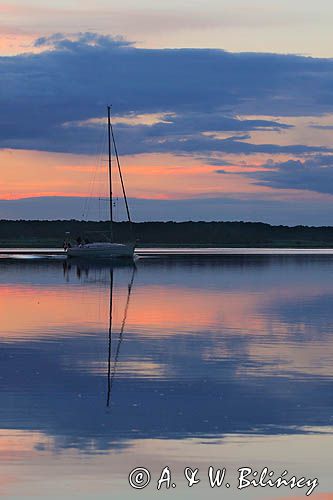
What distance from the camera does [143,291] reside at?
47969 mm

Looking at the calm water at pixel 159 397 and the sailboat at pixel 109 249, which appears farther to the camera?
the sailboat at pixel 109 249

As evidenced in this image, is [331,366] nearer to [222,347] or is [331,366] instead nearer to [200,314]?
[222,347]

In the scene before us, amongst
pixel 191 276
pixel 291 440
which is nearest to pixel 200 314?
pixel 291 440

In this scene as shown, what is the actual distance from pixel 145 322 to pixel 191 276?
101 feet

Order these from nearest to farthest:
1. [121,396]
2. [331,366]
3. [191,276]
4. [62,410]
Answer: [62,410] < [121,396] < [331,366] < [191,276]
